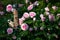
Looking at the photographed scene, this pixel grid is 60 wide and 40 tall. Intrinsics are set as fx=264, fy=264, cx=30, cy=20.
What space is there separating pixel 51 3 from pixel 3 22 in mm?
936

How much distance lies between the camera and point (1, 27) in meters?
4.32

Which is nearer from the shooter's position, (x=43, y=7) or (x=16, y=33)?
(x=16, y=33)

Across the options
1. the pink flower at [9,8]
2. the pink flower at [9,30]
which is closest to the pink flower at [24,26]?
the pink flower at [9,30]

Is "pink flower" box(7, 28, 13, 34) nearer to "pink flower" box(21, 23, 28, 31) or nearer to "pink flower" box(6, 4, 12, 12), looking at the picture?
"pink flower" box(21, 23, 28, 31)

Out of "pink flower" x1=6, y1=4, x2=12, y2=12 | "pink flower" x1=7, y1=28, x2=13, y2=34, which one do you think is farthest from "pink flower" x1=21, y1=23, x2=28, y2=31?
"pink flower" x1=6, y1=4, x2=12, y2=12

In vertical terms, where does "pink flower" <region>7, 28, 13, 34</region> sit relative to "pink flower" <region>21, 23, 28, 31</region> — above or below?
below

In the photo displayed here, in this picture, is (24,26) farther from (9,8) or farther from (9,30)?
(9,8)

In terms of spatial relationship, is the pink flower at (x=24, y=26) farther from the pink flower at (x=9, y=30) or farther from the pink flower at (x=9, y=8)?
the pink flower at (x=9, y=8)

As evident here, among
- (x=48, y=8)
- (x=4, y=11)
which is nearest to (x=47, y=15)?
(x=48, y=8)

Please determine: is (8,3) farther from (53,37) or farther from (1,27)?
(53,37)

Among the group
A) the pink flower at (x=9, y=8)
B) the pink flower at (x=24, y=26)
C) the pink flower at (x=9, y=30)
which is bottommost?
the pink flower at (x=9, y=30)

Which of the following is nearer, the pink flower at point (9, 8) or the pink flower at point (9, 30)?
the pink flower at point (9, 30)

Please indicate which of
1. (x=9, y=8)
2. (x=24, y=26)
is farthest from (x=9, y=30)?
(x=9, y=8)

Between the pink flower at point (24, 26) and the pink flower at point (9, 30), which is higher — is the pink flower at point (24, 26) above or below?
above
